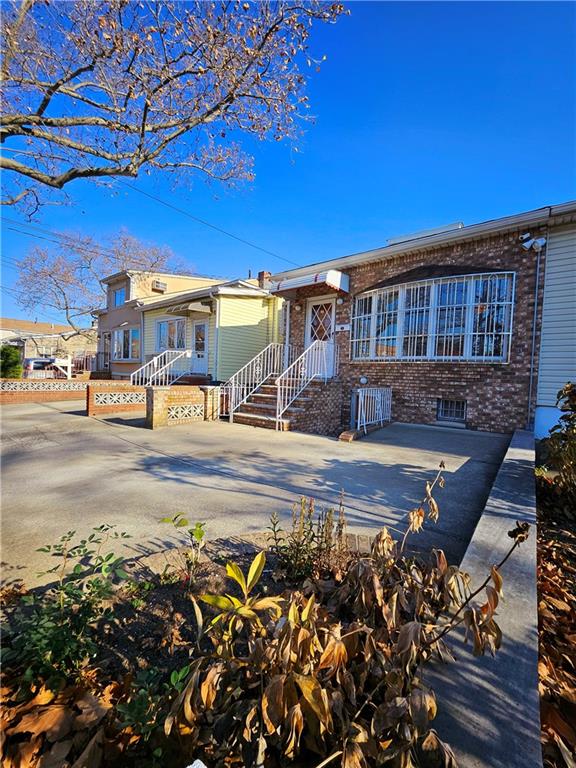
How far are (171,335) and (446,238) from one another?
13.4 metres

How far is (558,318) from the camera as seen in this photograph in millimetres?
7555

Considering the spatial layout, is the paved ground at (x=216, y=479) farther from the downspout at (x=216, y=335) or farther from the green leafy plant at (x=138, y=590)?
the downspout at (x=216, y=335)

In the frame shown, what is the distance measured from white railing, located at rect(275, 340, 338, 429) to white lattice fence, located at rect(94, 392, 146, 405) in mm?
4936

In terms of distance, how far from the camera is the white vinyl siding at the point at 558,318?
741 cm

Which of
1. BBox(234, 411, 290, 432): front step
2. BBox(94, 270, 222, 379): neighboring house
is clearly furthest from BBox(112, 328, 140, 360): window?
BBox(234, 411, 290, 432): front step

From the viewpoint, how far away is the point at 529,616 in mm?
1631

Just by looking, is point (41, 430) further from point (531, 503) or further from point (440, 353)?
point (440, 353)

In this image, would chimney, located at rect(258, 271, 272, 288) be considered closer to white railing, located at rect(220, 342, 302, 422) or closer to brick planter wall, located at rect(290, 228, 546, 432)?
white railing, located at rect(220, 342, 302, 422)

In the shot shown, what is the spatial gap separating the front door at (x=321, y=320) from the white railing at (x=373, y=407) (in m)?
2.34

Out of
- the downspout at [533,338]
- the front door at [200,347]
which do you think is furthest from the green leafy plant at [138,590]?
the front door at [200,347]

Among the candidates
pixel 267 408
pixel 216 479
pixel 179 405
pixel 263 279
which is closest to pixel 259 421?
pixel 267 408

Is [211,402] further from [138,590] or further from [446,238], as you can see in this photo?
[138,590]

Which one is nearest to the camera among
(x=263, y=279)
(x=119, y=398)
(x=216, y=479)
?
(x=216, y=479)

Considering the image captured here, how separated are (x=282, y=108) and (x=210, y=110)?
1228 millimetres
